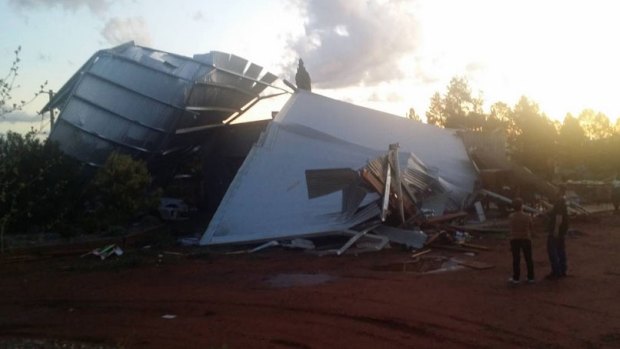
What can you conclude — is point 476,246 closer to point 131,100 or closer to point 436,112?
point 131,100

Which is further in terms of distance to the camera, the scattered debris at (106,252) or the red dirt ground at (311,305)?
the scattered debris at (106,252)

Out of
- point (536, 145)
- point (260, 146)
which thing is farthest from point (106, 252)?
point (536, 145)

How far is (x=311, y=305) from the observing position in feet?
31.2

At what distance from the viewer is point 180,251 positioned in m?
17.2

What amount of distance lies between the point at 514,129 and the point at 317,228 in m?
38.3

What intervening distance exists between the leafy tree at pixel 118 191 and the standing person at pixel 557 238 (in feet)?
44.8

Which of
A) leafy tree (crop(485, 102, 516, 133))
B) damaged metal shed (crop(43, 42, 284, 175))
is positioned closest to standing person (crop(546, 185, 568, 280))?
damaged metal shed (crop(43, 42, 284, 175))

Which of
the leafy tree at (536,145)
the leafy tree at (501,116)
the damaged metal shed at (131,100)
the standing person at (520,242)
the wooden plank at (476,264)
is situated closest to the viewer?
the standing person at (520,242)

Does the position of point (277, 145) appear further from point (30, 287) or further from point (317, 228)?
point (30, 287)

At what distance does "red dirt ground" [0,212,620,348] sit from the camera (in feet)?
24.7

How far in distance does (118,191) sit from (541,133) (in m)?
27.6

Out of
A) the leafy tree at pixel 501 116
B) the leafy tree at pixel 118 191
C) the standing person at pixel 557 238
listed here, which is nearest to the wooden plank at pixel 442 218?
the standing person at pixel 557 238

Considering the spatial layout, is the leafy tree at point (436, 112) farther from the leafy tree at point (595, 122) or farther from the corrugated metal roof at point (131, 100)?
the corrugated metal roof at point (131, 100)

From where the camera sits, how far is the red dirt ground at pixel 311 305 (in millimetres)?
7543
